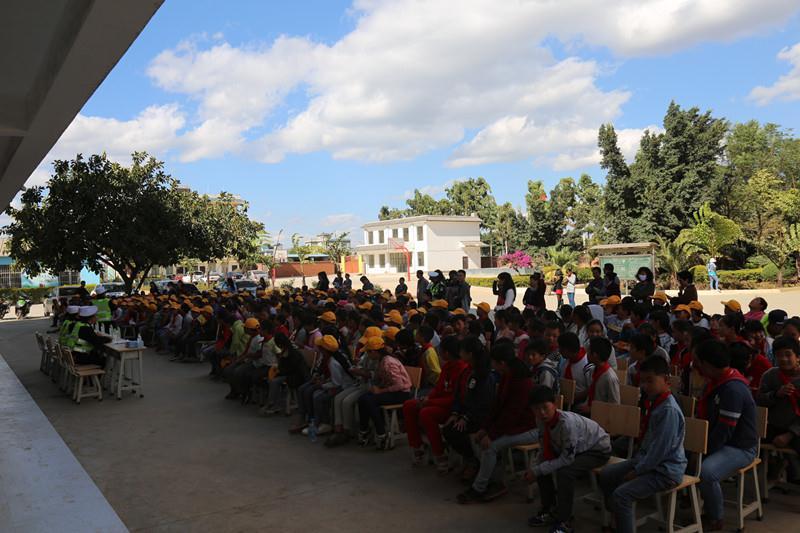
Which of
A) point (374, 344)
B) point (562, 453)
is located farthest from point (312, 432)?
point (562, 453)

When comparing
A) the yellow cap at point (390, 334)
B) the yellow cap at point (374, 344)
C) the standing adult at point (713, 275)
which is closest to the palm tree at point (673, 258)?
the standing adult at point (713, 275)

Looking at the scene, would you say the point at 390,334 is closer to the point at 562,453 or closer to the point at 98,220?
the point at 562,453

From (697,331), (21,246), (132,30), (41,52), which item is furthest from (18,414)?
(21,246)

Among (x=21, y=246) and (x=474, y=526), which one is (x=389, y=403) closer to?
(x=474, y=526)

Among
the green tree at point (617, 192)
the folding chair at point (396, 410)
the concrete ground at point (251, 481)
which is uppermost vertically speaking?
Answer: the green tree at point (617, 192)

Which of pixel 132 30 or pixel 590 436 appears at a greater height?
pixel 132 30

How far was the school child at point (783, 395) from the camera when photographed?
4.74 meters

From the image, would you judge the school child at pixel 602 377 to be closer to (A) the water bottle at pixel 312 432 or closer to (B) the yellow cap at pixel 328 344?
(B) the yellow cap at pixel 328 344

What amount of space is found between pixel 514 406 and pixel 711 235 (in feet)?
95.4

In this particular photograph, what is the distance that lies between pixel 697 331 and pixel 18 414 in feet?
30.0

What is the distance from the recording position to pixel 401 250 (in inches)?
2442

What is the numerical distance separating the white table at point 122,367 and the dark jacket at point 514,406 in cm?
660

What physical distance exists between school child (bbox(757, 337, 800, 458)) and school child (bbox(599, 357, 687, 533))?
50.7 inches

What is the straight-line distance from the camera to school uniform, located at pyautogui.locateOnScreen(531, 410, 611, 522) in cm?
430
